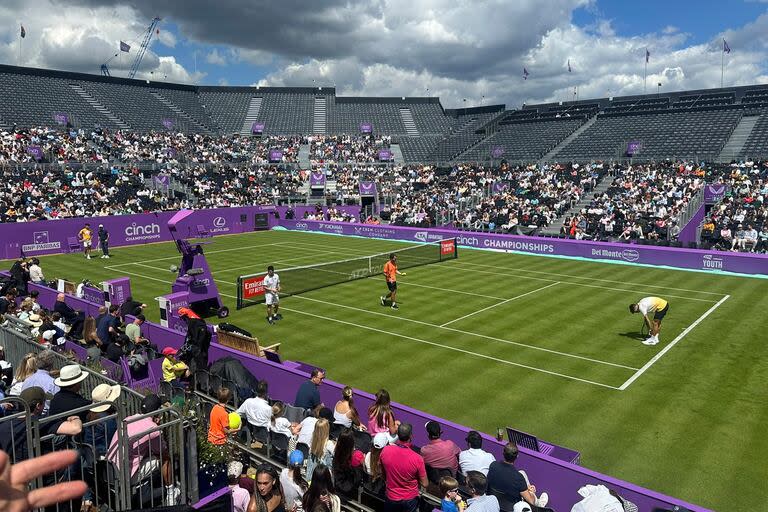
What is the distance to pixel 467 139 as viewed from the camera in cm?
7744

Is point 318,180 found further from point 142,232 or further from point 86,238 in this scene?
point 86,238

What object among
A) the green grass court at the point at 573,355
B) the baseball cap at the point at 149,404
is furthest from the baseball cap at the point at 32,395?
the green grass court at the point at 573,355

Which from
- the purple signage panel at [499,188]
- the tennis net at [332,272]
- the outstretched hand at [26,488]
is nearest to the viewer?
the outstretched hand at [26,488]

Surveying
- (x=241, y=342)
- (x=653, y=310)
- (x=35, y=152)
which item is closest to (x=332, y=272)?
(x=241, y=342)

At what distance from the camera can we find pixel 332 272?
27.9 metres

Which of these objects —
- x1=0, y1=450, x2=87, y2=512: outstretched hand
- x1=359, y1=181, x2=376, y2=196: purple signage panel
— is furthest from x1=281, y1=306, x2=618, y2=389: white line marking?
x1=359, y1=181, x2=376, y2=196: purple signage panel

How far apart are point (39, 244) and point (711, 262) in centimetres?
3994

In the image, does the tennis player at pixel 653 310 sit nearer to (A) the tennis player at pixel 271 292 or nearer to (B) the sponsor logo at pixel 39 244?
(A) the tennis player at pixel 271 292

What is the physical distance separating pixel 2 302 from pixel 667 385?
1872 cm

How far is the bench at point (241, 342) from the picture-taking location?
13.7 metres

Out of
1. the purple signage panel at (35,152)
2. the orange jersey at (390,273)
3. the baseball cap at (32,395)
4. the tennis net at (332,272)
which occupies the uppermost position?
the purple signage panel at (35,152)

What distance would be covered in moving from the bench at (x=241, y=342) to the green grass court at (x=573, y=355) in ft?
7.10

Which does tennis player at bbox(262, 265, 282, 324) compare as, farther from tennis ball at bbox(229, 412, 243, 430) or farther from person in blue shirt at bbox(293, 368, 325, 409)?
tennis ball at bbox(229, 412, 243, 430)

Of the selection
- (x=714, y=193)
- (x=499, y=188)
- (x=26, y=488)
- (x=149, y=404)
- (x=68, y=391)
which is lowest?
(x=149, y=404)
